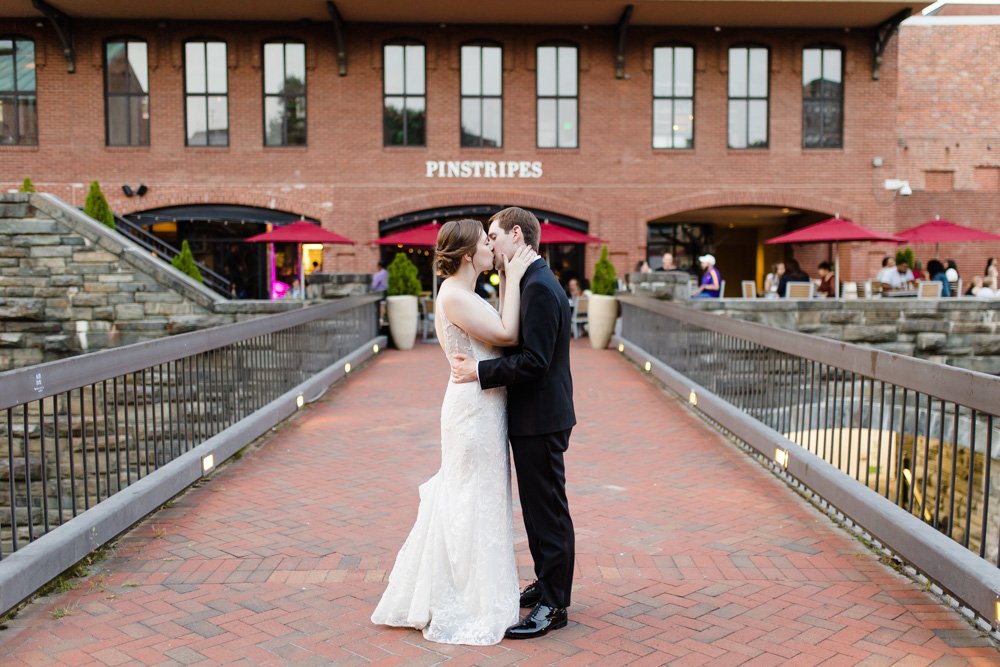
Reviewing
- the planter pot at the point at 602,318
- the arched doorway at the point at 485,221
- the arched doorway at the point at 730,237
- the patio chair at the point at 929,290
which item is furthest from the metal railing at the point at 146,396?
the arched doorway at the point at 730,237

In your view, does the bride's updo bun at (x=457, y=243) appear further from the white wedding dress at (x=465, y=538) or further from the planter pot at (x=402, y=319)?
the planter pot at (x=402, y=319)

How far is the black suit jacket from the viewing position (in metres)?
3.83

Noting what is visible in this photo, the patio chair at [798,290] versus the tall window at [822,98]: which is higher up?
the tall window at [822,98]

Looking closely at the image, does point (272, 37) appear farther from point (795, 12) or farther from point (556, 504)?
point (556, 504)

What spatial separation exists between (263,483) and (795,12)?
778 inches

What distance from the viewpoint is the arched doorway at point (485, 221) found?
2308cm

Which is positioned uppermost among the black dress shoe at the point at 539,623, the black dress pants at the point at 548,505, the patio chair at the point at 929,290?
the patio chair at the point at 929,290

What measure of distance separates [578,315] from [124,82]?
12911 millimetres

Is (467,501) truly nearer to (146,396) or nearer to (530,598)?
(530,598)

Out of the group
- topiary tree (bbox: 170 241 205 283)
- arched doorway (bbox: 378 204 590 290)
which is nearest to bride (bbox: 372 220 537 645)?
topiary tree (bbox: 170 241 205 283)

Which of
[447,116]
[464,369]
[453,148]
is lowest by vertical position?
[464,369]

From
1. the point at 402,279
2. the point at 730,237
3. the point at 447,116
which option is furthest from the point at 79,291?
the point at 730,237

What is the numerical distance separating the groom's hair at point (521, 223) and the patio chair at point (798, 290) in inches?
534

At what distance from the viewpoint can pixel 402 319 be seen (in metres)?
16.5
